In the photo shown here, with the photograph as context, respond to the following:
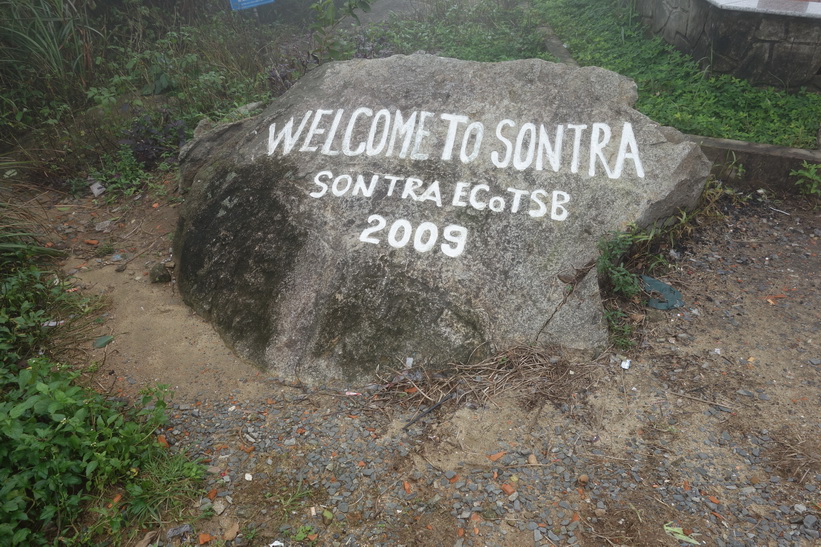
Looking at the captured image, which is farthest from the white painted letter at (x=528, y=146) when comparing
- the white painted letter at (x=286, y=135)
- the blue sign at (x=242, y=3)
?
the blue sign at (x=242, y=3)

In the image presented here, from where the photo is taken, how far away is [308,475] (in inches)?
93.7

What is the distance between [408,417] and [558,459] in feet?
2.27

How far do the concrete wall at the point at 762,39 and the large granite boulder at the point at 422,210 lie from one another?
1.67m

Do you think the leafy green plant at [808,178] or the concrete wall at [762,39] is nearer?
the leafy green plant at [808,178]

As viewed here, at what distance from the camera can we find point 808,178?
3855 millimetres

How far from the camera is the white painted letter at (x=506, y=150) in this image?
338 centimetres

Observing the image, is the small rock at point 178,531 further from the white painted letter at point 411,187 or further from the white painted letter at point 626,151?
the white painted letter at point 626,151

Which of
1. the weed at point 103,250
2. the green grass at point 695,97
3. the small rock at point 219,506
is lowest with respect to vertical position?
the small rock at point 219,506

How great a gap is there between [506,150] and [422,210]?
2.16ft

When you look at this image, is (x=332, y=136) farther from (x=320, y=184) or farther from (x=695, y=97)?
(x=695, y=97)

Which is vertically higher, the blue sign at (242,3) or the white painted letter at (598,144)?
the blue sign at (242,3)

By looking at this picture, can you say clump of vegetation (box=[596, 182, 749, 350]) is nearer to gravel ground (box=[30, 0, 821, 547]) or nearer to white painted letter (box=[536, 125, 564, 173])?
gravel ground (box=[30, 0, 821, 547])

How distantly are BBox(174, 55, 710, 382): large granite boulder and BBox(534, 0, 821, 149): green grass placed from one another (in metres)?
0.97

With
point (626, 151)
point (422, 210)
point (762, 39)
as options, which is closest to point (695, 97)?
point (762, 39)
